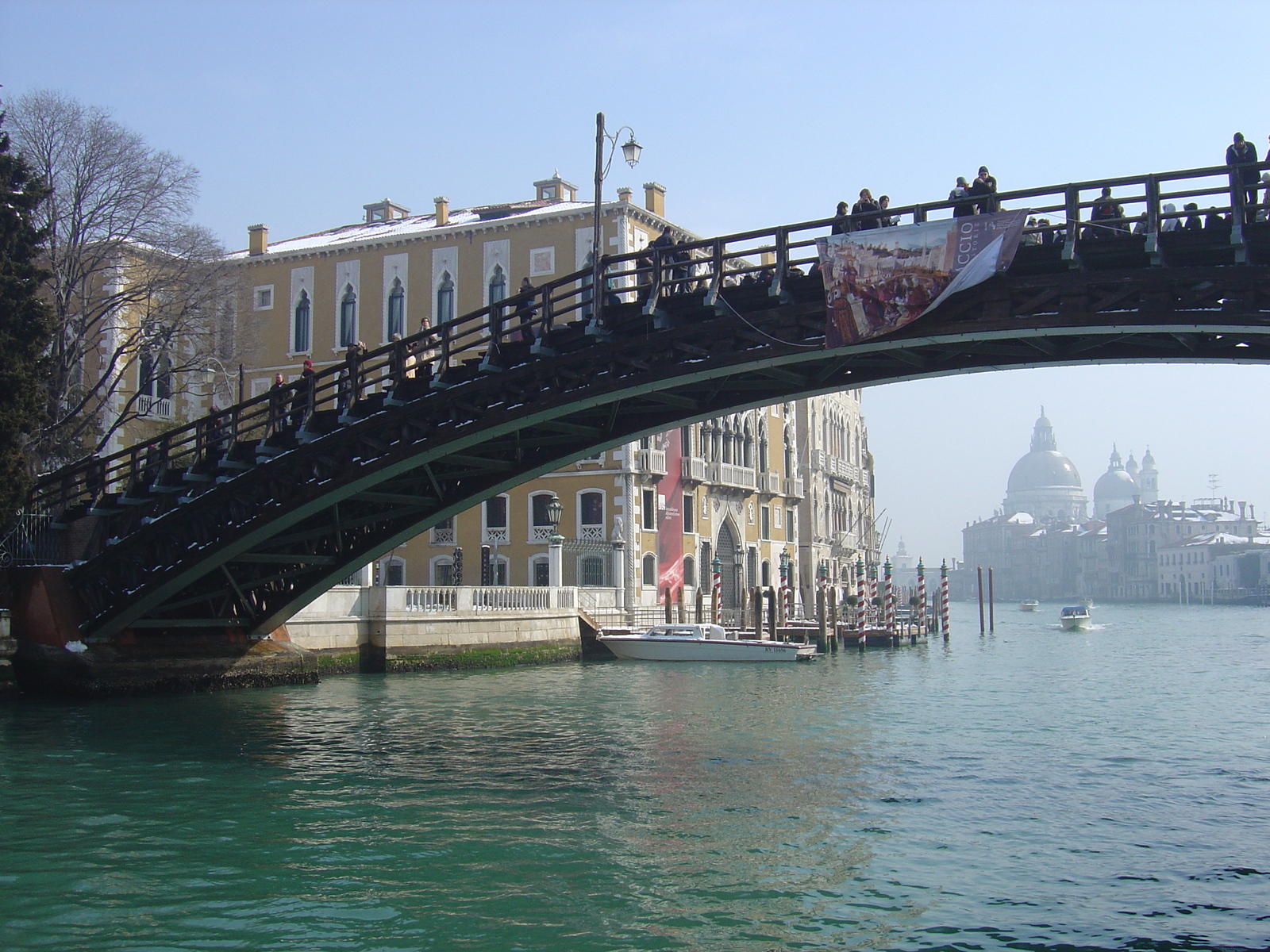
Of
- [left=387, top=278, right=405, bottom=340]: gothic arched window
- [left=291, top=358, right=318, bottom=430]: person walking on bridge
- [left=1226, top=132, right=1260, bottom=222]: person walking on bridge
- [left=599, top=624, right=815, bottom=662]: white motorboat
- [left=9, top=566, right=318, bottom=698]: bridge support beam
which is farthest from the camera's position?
[left=387, top=278, right=405, bottom=340]: gothic arched window

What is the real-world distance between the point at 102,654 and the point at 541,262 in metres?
26.2

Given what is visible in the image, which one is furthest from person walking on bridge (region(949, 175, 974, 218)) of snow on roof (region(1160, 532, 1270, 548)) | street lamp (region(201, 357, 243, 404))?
snow on roof (region(1160, 532, 1270, 548))

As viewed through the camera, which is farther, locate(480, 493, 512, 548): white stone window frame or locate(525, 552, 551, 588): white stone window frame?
locate(480, 493, 512, 548): white stone window frame

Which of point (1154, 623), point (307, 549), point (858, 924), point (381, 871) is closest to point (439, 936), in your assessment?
point (381, 871)

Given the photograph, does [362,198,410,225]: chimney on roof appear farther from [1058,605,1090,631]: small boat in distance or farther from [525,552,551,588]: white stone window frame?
[1058,605,1090,631]: small boat in distance

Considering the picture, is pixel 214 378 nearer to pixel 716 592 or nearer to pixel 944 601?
pixel 716 592

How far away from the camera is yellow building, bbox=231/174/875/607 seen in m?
44.9

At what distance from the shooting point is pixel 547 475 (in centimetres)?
4197

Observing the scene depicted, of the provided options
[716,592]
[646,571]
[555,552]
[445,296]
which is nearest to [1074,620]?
[716,592]

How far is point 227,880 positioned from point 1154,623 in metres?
86.3

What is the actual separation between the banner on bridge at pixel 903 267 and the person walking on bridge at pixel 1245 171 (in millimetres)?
2210

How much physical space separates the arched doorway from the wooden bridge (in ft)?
96.0

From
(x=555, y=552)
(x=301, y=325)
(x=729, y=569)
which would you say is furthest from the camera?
(x=729, y=569)

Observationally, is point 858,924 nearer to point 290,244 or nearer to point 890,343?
point 890,343
